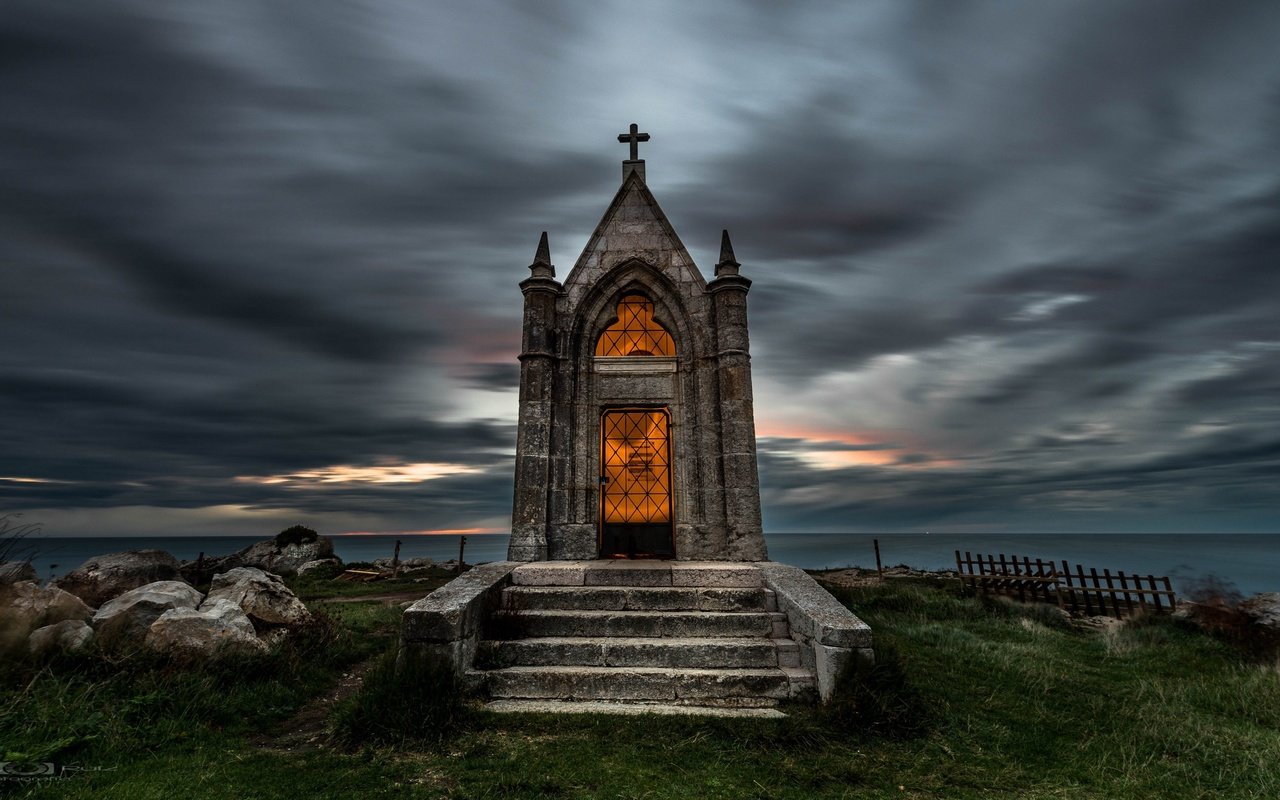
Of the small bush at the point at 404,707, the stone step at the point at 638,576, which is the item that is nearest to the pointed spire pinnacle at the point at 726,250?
the stone step at the point at 638,576

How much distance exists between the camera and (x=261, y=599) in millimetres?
7617

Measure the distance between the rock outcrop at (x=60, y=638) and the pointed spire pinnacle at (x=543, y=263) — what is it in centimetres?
731

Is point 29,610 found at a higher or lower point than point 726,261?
lower

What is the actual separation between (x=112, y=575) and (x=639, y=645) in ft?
28.3

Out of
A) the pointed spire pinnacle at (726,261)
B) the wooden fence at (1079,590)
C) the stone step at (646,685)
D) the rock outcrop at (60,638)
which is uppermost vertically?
the pointed spire pinnacle at (726,261)

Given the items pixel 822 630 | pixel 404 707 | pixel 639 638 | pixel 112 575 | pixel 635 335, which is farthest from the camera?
pixel 635 335

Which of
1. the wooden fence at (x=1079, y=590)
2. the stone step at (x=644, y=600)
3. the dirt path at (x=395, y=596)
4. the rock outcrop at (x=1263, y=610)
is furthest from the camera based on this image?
the dirt path at (x=395, y=596)

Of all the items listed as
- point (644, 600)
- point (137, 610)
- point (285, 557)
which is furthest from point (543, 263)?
point (285, 557)

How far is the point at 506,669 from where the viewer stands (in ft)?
19.8

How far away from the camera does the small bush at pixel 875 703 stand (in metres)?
4.98

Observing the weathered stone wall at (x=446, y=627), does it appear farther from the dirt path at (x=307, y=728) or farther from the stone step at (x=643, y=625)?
the dirt path at (x=307, y=728)

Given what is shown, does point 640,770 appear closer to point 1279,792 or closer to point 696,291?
point 1279,792

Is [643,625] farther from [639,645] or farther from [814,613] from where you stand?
[814,613]

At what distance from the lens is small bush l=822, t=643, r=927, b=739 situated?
4.98 meters
